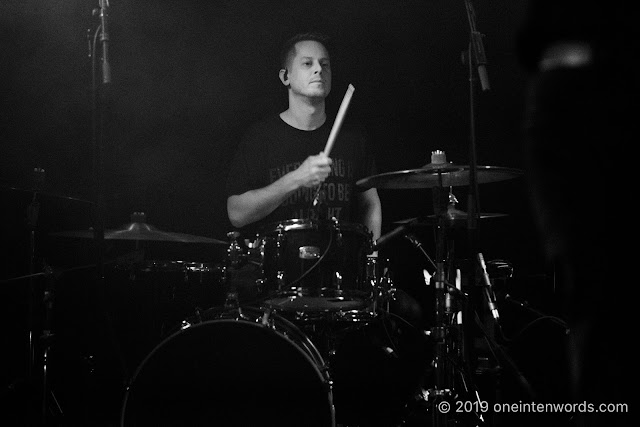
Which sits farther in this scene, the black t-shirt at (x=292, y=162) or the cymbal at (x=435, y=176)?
the black t-shirt at (x=292, y=162)

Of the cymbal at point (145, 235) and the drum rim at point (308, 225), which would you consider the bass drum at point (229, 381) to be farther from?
the cymbal at point (145, 235)

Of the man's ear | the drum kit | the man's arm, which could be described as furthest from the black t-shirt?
the drum kit

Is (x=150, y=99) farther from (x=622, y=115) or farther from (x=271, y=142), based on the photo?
(x=622, y=115)

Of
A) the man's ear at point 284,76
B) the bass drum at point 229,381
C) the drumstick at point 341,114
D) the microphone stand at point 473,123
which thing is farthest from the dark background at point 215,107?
the bass drum at point 229,381

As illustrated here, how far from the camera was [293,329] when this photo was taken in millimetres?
2934

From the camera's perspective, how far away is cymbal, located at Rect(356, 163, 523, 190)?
336 centimetres

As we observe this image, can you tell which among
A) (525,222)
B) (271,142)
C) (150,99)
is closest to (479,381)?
(525,222)

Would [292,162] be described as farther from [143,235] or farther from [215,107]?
[143,235]

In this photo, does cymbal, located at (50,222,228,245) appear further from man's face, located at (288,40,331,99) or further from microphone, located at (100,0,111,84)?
man's face, located at (288,40,331,99)

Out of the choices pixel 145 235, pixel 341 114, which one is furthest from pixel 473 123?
pixel 145 235

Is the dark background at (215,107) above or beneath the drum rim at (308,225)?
above

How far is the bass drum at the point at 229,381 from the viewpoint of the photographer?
8.83 feet

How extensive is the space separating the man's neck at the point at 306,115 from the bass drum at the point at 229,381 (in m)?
1.63

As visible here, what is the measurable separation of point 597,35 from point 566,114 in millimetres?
87
